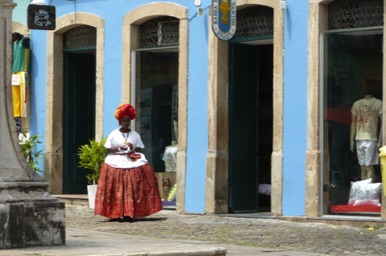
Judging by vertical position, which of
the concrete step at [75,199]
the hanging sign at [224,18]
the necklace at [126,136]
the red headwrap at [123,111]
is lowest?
the concrete step at [75,199]

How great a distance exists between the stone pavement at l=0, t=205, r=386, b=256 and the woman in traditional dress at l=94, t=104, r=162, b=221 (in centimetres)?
21

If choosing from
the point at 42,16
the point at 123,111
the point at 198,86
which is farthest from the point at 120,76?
the point at 123,111

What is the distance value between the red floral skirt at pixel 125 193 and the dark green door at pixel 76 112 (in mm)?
4413

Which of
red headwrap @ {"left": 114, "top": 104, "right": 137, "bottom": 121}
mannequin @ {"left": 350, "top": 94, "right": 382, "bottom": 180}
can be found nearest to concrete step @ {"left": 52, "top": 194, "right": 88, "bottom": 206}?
red headwrap @ {"left": 114, "top": 104, "right": 137, "bottom": 121}

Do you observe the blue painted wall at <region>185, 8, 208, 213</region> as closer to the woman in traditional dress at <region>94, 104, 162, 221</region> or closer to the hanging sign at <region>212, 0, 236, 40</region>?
the hanging sign at <region>212, 0, 236, 40</region>

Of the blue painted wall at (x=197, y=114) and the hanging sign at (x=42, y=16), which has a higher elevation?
the hanging sign at (x=42, y=16)

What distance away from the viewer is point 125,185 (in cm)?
1731

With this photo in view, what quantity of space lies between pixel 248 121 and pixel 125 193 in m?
2.54

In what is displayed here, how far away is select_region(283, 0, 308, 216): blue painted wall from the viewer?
57.1ft

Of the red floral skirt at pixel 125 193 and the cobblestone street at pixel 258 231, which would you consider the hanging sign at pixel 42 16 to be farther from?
the red floral skirt at pixel 125 193

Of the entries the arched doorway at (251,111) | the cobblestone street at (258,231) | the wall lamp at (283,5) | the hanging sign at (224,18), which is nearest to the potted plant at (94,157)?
the cobblestone street at (258,231)

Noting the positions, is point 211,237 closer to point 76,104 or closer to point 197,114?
point 197,114

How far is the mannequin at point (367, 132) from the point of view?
16.9 m

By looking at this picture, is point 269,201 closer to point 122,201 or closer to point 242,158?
point 242,158
